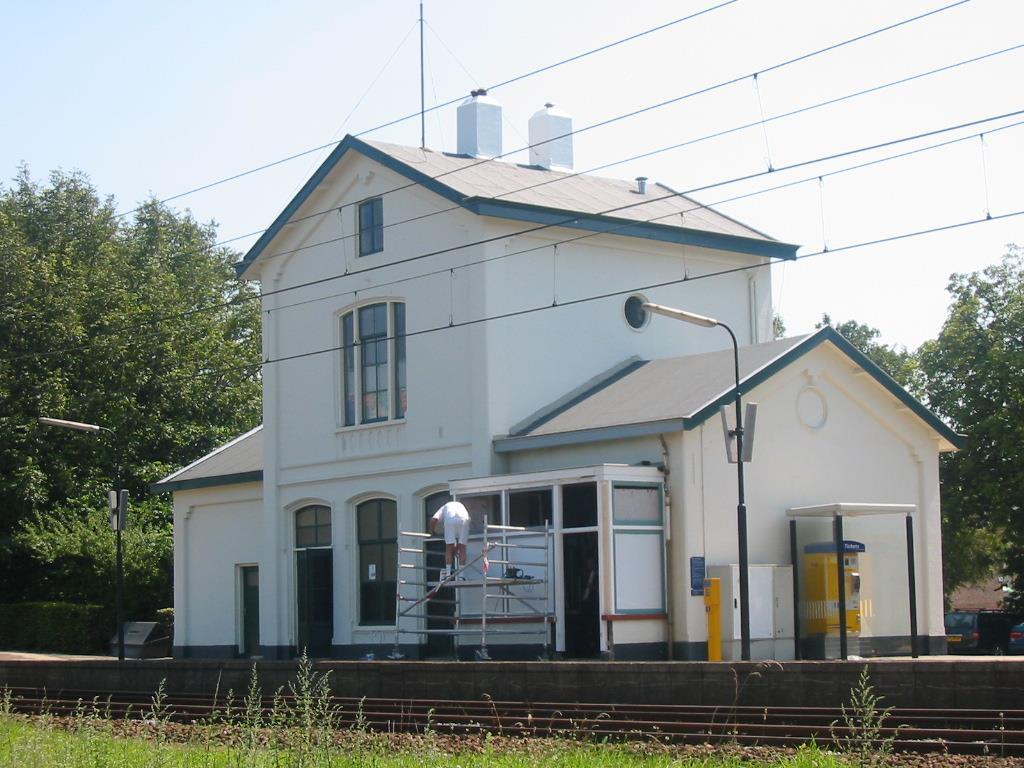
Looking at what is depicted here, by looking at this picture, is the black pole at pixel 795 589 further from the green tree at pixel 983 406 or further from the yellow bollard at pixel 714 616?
the green tree at pixel 983 406

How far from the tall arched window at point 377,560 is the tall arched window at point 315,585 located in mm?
902

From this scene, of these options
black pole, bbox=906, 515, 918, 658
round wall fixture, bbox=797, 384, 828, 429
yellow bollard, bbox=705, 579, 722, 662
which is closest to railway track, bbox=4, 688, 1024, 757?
yellow bollard, bbox=705, 579, 722, 662

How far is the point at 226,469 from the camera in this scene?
34.8 metres

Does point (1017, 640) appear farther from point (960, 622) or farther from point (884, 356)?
point (884, 356)

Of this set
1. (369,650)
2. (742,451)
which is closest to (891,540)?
(742,451)

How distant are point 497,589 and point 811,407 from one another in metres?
6.41

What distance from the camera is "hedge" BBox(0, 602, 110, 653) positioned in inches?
1608

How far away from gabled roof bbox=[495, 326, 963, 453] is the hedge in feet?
60.1

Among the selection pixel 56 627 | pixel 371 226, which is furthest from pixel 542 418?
pixel 56 627

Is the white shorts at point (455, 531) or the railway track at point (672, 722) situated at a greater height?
the white shorts at point (455, 531)

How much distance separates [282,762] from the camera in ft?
37.1

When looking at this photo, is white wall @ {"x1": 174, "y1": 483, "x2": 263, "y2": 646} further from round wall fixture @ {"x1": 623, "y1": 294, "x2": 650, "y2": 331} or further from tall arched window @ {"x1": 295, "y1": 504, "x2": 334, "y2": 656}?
round wall fixture @ {"x1": 623, "y1": 294, "x2": 650, "y2": 331}

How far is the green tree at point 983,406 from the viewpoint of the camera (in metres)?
42.1

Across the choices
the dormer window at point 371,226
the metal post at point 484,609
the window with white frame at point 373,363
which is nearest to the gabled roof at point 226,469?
the window with white frame at point 373,363
